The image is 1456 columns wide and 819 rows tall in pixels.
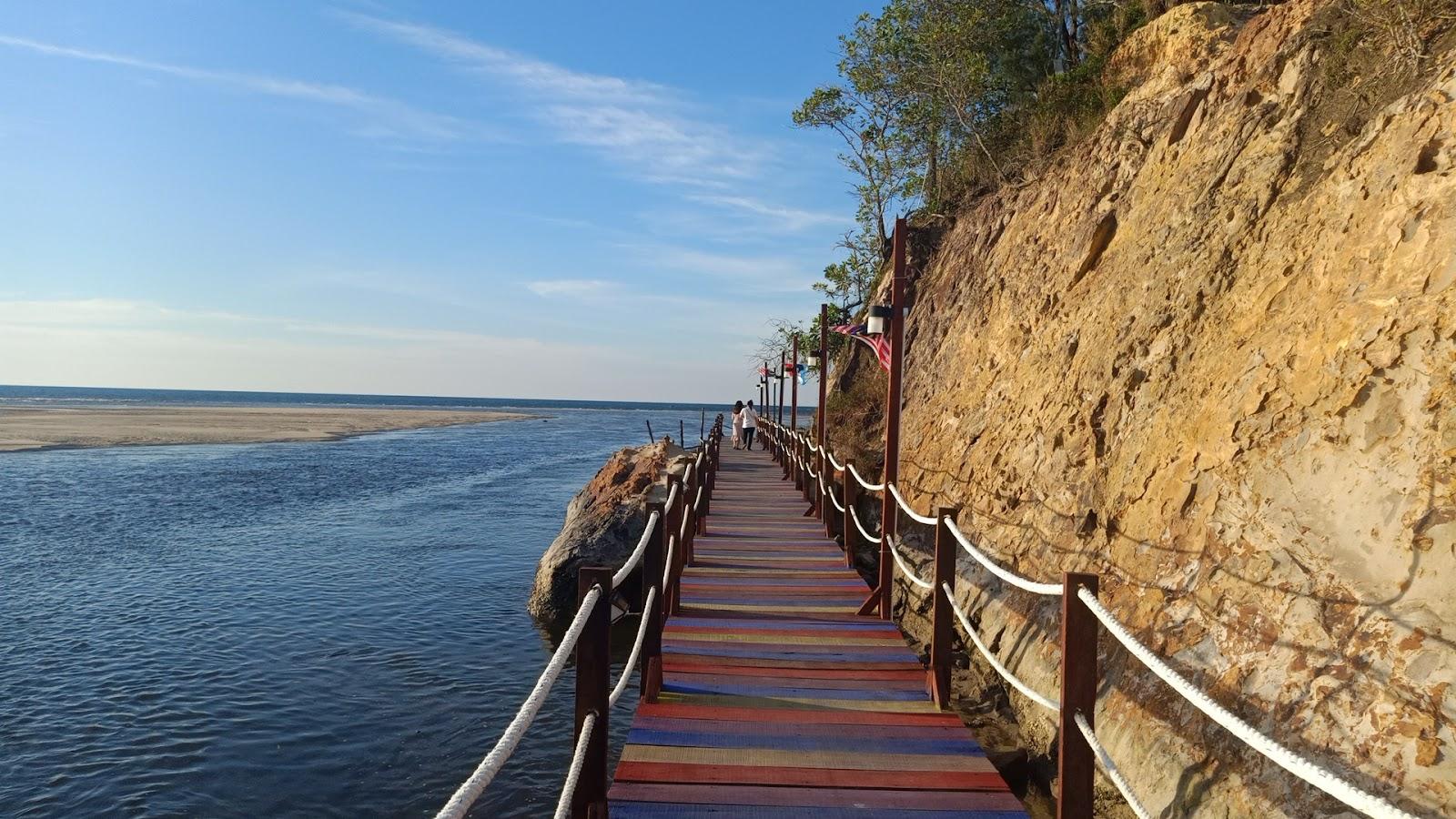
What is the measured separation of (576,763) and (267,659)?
912 centimetres

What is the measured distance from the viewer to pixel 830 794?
473 centimetres

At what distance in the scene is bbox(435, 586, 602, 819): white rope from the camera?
2527 millimetres

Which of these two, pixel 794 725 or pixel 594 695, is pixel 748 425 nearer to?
pixel 794 725

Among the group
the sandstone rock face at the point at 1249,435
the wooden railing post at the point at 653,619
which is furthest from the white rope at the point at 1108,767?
the wooden railing post at the point at 653,619

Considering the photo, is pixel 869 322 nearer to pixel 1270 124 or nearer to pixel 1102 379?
pixel 1102 379

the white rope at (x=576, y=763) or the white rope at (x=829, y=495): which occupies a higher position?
the white rope at (x=829, y=495)

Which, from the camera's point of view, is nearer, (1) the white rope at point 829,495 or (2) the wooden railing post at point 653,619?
(2) the wooden railing post at point 653,619

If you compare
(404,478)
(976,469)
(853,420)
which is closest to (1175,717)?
(976,469)

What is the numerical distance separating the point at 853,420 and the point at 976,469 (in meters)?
12.0

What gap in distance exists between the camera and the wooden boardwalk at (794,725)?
15.3 feet

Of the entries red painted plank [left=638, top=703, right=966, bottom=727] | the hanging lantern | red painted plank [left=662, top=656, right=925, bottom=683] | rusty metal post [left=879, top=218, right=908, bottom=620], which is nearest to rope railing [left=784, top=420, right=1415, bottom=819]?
red painted plank [left=638, top=703, right=966, bottom=727]

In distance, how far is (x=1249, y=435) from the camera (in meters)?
6.09

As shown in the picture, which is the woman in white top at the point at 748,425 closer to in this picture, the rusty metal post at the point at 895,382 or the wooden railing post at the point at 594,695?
the rusty metal post at the point at 895,382

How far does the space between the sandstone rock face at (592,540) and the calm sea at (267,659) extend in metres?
0.60
